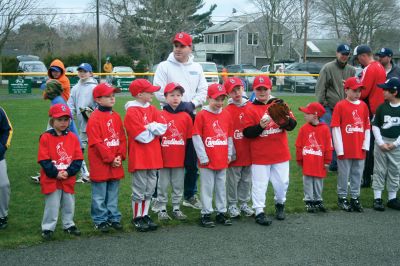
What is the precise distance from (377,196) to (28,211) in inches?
186

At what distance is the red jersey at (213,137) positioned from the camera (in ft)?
18.3

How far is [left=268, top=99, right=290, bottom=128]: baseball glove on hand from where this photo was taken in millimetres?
5520

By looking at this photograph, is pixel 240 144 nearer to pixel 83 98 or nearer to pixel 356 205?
pixel 356 205

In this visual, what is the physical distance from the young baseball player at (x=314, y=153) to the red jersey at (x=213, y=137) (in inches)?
48.0

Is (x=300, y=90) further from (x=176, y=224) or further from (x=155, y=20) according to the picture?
(x=155, y=20)

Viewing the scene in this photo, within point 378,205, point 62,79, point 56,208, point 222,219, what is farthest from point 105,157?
point 378,205

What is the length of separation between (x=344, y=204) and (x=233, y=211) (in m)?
1.58

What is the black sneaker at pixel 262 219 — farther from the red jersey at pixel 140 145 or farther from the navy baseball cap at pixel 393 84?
the navy baseball cap at pixel 393 84

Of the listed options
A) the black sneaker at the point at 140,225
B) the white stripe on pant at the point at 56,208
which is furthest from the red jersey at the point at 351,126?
the white stripe on pant at the point at 56,208

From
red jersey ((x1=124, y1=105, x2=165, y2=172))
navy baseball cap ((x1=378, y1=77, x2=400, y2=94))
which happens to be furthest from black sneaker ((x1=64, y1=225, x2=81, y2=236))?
navy baseball cap ((x1=378, y1=77, x2=400, y2=94))

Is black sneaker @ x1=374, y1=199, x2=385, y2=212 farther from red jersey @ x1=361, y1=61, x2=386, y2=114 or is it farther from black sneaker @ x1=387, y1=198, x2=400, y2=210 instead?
red jersey @ x1=361, y1=61, x2=386, y2=114

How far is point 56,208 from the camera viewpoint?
16.7 ft

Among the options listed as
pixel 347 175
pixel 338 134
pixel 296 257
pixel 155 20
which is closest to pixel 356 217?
pixel 347 175

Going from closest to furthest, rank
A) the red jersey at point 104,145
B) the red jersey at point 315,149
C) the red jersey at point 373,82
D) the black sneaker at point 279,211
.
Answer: the red jersey at point 104,145 < the black sneaker at point 279,211 < the red jersey at point 315,149 < the red jersey at point 373,82
